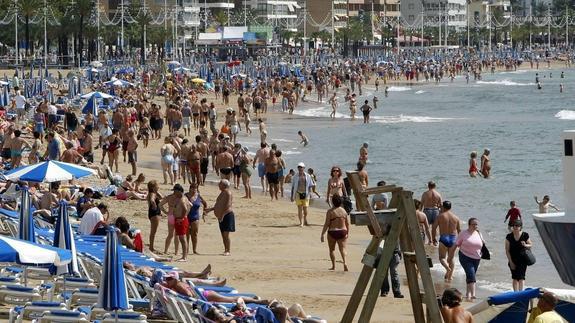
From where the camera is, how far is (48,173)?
1728 cm

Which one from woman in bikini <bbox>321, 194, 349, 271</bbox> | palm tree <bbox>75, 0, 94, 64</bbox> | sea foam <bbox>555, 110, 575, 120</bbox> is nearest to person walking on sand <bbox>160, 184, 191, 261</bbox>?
woman in bikini <bbox>321, 194, 349, 271</bbox>

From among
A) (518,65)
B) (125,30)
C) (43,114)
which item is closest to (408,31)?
(518,65)

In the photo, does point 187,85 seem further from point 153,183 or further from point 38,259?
point 38,259

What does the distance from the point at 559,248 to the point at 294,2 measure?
140268 mm

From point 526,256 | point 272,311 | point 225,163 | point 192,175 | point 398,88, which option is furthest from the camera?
point 398,88

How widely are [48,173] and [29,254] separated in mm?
6639

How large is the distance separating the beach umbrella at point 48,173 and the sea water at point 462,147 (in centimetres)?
Answer: 516

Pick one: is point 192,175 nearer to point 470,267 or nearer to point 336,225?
point 336,225

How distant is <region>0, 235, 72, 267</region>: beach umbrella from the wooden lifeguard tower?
9.05 feet

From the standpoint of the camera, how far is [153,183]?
17.7 m

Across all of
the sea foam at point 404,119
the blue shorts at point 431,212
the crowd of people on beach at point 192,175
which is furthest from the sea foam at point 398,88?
the blue shorts at point 431,212

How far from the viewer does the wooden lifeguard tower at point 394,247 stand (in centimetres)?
960

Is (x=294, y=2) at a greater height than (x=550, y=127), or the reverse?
(x=294, y=2)

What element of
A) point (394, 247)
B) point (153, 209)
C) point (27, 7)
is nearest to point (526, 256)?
point (394, 247)
